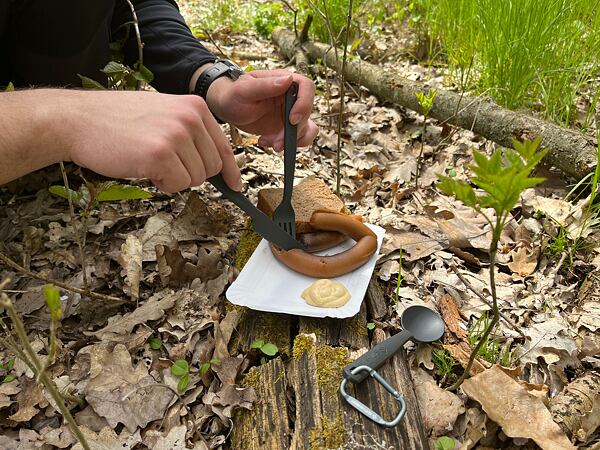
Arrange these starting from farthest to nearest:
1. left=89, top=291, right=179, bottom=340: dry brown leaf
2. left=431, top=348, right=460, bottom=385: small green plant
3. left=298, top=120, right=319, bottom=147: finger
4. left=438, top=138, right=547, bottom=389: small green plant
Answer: left=298, top=120, right=319, bottom=147: finger, left=89, top=291, right=179, bottom=340: dry brown leaf, left=431, top=348, right=460, bottom=385: small green plant, left=438, top=138, right=547, bottom=389: small green plant

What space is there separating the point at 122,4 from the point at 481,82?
2.69 metres

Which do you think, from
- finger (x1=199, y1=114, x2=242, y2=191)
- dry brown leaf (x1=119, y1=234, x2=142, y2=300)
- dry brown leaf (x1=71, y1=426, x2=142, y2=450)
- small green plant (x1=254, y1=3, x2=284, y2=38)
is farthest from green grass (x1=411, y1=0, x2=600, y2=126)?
small green plant (x1=254, y1=3, x2=284, y2=38)

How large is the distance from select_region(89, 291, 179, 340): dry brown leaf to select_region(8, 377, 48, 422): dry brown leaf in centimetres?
29

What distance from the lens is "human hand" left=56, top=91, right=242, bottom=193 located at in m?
1.59

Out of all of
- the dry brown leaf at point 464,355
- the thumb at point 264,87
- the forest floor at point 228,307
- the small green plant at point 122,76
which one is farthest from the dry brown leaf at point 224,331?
the small green plant at point 122,76

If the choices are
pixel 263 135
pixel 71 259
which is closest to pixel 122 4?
pixel 263 135

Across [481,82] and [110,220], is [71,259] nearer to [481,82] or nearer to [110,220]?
[110,220]

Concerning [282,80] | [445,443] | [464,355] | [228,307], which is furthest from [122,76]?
[445,443]

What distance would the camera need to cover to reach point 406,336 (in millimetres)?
1889

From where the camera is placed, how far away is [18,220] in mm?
2637

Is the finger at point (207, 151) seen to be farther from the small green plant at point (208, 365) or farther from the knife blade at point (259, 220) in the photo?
the small green plant at point (208, 365)

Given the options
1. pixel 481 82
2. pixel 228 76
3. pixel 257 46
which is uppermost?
pixel 228 76

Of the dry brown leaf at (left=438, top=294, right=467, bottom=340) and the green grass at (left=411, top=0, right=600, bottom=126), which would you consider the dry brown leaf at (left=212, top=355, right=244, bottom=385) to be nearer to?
the dry brown leaf at (left=438, top=294, right=467, bottom=340)

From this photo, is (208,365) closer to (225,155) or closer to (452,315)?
(225,155)
